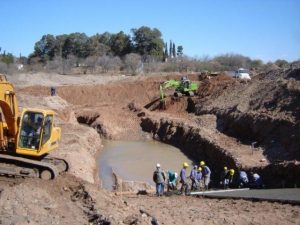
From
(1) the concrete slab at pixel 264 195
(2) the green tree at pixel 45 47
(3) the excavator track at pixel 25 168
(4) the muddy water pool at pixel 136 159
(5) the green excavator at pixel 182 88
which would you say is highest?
(2) the green tree at pixel 45 47

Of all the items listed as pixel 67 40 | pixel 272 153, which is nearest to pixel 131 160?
pixel 272 153

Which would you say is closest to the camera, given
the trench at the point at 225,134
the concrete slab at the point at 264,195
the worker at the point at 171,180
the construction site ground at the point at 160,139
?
the construction site ground at the point at 160,139

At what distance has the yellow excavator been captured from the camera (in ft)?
49.8

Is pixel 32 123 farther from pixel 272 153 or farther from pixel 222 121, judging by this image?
pixel 222 121

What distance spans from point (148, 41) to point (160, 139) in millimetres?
54555

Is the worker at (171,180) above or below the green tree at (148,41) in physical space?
below

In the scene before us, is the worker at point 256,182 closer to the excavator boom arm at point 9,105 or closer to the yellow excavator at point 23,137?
the yellow excavator at point 23,137

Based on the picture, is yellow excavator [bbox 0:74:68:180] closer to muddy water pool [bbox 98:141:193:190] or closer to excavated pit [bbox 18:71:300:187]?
muddy water pool [bbox 98:141:193:190]

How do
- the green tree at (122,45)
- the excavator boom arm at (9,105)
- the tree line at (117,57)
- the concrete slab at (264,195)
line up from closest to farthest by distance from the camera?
the concrete slab at (264,195), the excavator boom arm at (9,105), the tree line at (117,57), the green tree at (122,45)

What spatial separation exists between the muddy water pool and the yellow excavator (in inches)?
263

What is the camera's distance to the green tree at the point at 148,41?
88125mm

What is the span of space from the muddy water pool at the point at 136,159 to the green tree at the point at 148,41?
5418 cm

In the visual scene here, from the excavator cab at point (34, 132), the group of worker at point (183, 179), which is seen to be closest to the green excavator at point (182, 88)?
the group of worker at point (183, 179)

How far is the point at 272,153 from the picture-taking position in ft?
81.0
